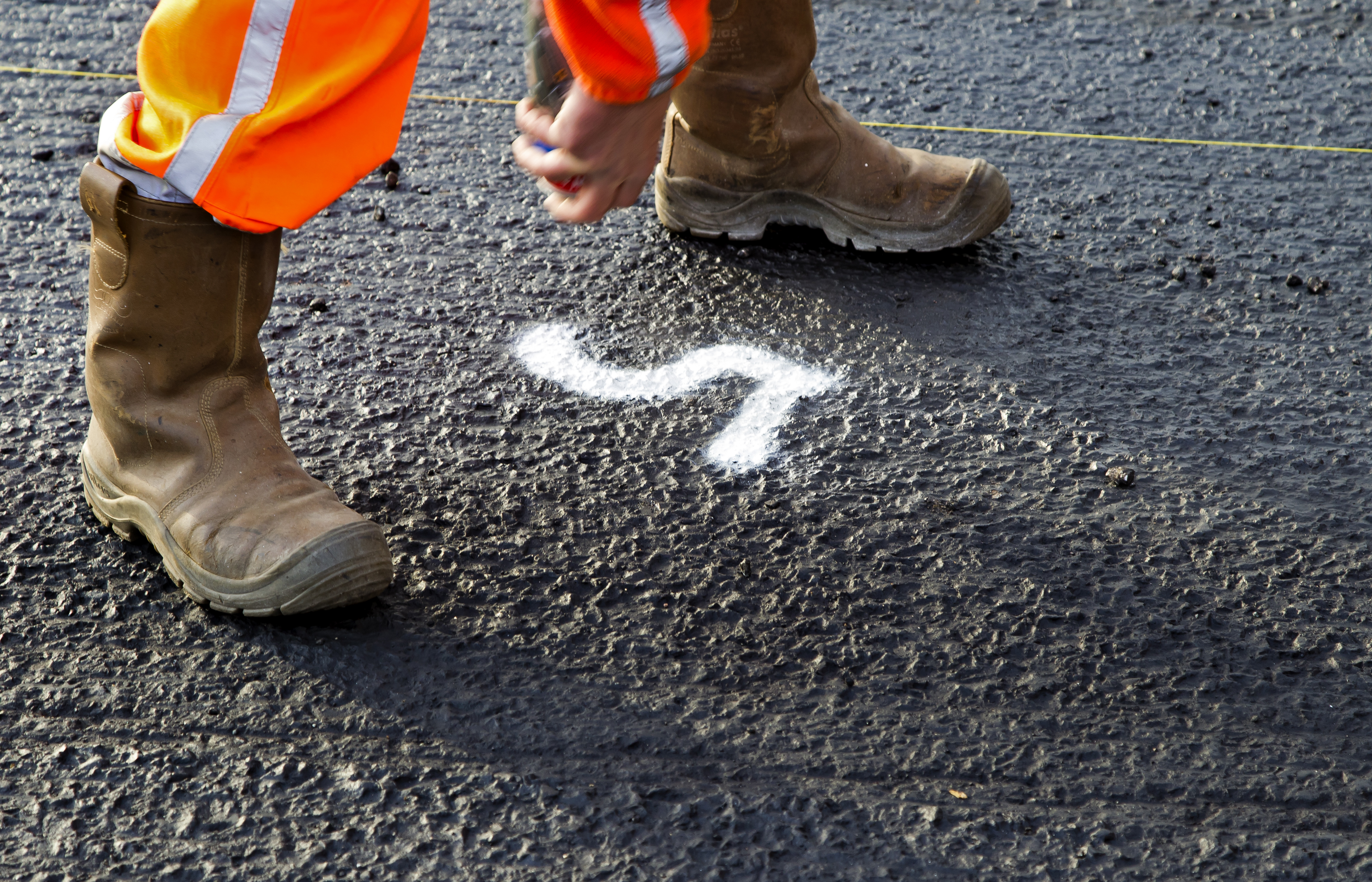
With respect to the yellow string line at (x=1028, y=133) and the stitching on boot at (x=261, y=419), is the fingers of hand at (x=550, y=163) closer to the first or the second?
the stitching on boot at (x=261, y=419)

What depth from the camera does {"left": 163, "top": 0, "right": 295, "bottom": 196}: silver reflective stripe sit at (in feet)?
Answer: 4.25

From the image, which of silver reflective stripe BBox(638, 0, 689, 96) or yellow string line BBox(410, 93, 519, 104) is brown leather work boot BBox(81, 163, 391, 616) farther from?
yellow string line BBox(410, 93, 519, 104)

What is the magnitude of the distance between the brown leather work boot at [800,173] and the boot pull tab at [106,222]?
1.19 m

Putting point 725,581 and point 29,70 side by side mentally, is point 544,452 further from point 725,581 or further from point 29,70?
point 29,70

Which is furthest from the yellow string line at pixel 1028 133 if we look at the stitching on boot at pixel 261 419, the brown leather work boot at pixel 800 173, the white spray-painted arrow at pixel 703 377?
the stitching on boot at pixel 261 419

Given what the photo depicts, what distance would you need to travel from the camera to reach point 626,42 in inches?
45.1

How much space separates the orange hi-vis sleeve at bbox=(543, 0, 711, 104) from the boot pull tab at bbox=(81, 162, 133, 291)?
0.63 metres

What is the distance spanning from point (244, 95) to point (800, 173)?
1.36m

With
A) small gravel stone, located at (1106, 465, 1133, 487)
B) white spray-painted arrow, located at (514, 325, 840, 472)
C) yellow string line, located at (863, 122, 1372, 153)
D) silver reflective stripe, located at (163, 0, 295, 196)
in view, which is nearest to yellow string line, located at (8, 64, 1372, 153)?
yellow string line, located at (863, 122, 1372, 153)

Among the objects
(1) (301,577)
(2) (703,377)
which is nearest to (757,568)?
(2) (703,377)

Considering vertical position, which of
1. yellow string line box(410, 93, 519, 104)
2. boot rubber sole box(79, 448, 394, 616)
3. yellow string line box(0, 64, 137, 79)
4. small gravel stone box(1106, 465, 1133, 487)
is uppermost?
small gravel stone box(1106, 465, 1133, 487)

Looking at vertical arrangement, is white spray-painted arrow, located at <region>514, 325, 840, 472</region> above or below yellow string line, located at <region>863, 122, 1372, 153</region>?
below

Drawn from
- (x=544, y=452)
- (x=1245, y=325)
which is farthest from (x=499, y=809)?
(x=1245, y=325)

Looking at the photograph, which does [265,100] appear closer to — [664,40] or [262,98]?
[262,98]
